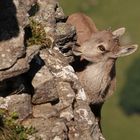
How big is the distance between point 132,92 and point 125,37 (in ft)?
38.4

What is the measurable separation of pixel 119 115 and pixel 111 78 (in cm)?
10927

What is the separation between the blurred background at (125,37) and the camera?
457 feet

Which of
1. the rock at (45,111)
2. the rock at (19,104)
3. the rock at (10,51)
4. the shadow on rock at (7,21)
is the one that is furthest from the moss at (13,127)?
the shadow on rock at (7,21)

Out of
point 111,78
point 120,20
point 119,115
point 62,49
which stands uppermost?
point 62,49

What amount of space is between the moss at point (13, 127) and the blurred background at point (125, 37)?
11377cm

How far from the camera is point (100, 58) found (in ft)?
86.9

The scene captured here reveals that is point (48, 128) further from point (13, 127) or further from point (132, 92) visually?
point (132, 92)

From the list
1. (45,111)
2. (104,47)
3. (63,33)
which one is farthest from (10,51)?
(104,47)

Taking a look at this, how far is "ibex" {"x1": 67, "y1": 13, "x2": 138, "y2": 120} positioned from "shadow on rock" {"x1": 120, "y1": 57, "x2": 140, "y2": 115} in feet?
375

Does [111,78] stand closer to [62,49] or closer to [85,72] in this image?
[85,72]

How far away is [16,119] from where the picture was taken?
19.3 meters

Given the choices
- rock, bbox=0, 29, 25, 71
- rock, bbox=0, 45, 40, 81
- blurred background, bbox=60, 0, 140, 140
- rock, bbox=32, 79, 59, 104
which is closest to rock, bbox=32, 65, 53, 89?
rock, bbox=32, 79, 59, 104

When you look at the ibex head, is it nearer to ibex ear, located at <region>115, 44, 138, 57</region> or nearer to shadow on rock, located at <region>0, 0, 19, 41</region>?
ibex ear, located at <region>115, 44, 138, 57</region>

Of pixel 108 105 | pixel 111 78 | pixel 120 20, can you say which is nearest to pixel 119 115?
pixel 108 105
